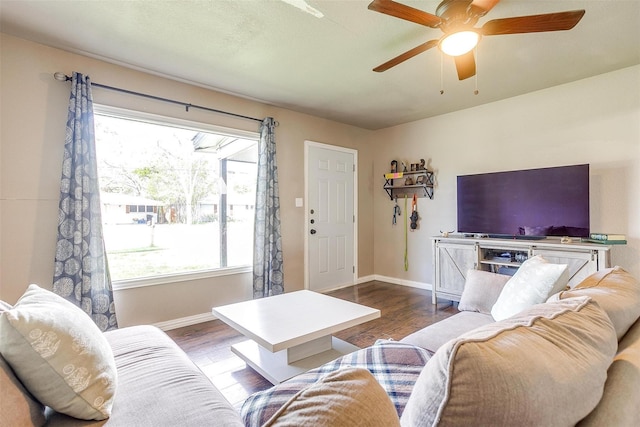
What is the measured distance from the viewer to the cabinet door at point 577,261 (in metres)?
2.75

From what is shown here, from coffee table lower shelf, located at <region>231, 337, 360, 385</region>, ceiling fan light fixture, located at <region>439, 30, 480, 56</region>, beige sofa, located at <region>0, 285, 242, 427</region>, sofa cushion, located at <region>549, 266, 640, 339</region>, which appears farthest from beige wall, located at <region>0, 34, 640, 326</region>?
sofa cushion, located at <region>549, 266, 640, 339</region>

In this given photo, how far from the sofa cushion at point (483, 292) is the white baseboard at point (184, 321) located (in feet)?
8.36

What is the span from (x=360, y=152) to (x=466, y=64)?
2723 mm

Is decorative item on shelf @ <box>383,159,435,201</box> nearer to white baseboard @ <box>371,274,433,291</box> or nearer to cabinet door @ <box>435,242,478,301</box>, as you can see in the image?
cabinet door @ <box>435,242,478,301</box>

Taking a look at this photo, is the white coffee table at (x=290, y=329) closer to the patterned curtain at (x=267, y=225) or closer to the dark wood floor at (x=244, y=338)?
the dark wood floor at (x=244, y=338)

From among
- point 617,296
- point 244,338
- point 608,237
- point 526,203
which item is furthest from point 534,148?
point 244,338

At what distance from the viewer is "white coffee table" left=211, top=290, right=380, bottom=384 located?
1.85 metres

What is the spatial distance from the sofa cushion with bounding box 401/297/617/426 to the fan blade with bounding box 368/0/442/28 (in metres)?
1.64

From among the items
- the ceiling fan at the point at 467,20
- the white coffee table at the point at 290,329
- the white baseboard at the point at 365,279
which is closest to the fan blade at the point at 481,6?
the ceiling fan at the point at 467,20

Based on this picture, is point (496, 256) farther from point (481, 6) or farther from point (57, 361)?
point (57, 361)

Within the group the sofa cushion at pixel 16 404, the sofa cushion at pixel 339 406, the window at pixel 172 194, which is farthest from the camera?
the window at pixel 172 194

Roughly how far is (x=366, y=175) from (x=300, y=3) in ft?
10.8

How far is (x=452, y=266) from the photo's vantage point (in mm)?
3621

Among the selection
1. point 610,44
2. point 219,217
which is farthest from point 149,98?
point 610,44
